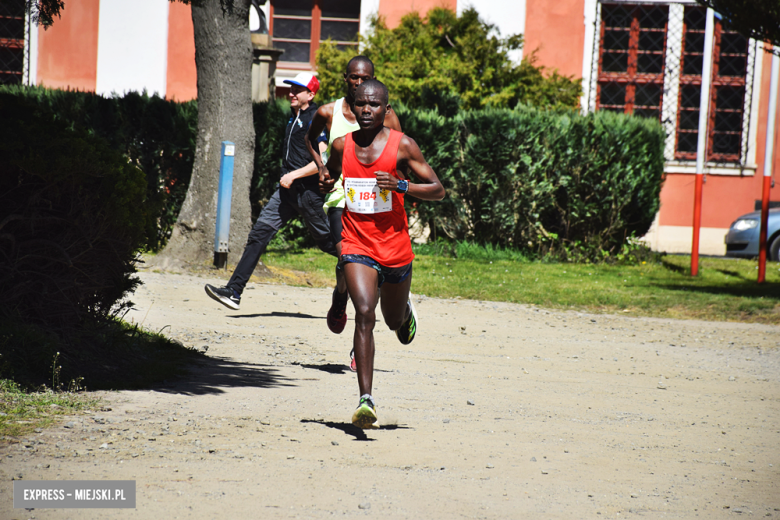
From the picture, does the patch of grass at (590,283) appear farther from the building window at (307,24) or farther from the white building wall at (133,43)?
the white building wall at (133,43)

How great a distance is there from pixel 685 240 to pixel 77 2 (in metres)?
14.5

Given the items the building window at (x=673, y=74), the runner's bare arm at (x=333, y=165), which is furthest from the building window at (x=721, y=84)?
the runner's bare arm at (x=333, y=165)

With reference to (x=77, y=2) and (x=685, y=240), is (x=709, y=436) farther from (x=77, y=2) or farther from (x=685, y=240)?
(x=77, y=2)

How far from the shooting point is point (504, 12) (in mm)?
17828

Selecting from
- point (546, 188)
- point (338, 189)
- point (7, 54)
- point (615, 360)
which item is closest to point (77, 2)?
point (7, 54)

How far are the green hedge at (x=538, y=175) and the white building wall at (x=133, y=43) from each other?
303 inches

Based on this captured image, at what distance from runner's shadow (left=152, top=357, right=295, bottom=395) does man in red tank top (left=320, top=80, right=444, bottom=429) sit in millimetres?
1123

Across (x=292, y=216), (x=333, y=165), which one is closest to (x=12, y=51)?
(x=292, y=216)

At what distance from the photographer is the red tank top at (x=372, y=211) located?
441cm

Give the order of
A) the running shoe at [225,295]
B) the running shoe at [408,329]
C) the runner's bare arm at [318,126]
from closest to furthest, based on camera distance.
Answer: the running shoe at [408,329] < the runner's bare arm at [318,126] < the running shoe at [225,295]

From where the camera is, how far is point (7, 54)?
18156 mm

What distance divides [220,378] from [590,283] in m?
7.08

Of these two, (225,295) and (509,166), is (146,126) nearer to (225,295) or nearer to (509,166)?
(509,166)

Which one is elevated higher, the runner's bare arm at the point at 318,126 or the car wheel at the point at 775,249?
the runner's bare arm at the point at 318,126
